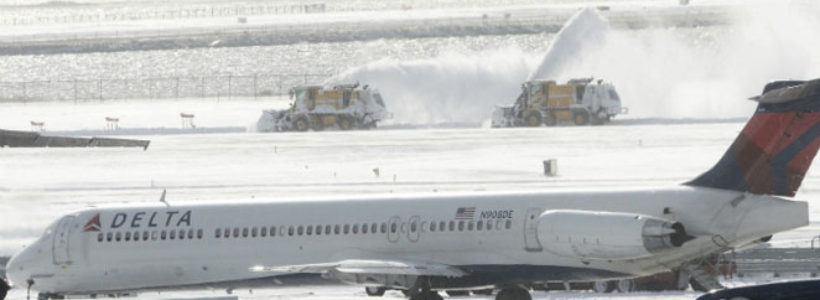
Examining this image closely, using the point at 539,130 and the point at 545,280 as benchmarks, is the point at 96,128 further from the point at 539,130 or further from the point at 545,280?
the point at 545,280

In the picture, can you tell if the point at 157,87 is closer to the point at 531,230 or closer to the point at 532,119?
the point at 532,119

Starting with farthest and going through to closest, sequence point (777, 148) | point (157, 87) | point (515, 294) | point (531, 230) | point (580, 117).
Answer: point (157, 87)
point (580, 117)
point (515, 294)
point (531, 230)
point (777, 148)

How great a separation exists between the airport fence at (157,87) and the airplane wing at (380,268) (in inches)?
3041

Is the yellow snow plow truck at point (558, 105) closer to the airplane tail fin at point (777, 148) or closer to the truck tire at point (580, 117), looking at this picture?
the truck tire at point (580, 117)

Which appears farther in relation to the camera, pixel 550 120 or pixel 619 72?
pixel 619 72

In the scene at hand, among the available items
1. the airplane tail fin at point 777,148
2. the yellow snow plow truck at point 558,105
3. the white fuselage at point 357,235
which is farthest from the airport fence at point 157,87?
the airplane tail fin at point 777,148

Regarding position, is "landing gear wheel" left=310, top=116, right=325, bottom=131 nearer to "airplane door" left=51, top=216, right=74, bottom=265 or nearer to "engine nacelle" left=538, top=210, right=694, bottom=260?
"airplane door" left=51, top=216, right=74, bottom=265

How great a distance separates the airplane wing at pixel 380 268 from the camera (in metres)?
35.6

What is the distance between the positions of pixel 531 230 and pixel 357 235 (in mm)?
3832

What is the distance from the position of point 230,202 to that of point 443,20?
115 m

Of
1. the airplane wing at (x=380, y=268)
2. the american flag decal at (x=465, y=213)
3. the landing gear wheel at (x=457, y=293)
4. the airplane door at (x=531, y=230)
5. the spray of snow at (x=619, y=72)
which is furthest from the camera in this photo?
the spray of snow at (x=619, y=72)

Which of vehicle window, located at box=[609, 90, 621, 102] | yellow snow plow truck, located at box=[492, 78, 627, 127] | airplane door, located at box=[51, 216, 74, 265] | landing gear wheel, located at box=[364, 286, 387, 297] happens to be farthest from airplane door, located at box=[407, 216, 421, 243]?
vehicle window, located at box=[609, 90, 621, 102]

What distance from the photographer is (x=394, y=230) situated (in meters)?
36.7

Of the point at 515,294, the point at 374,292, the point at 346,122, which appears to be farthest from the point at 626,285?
the point at 346,122
